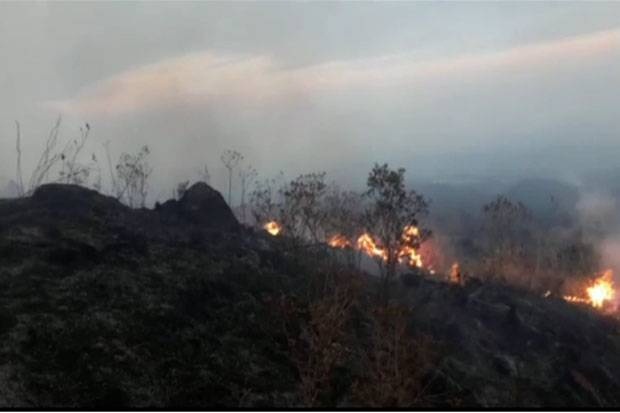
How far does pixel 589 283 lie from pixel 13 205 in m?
102

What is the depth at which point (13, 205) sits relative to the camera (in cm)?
6144

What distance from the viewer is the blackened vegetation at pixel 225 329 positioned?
3272 cm

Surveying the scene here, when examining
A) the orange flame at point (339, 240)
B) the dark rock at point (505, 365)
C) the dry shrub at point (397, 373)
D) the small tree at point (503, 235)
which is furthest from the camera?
the small tree at point (503, 235)

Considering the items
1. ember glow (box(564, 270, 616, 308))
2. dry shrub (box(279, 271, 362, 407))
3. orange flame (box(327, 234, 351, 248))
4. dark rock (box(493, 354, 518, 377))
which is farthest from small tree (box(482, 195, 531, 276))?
dry shrub (box(279, 271, 362, 407))

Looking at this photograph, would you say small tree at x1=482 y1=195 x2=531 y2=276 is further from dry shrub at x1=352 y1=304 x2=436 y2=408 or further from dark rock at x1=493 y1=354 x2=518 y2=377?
dry shrub at x1=352 y1=304 x2=436 y2=408

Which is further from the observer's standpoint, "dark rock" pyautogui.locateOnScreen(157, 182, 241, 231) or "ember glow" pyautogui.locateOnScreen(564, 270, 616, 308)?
"ember glow" pyautogui.locateOnScreen(564, 270, 616, 308)

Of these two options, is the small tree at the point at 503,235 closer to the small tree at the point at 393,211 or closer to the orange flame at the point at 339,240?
the orange flame at the point at 339,240

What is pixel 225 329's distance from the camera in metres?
44.9

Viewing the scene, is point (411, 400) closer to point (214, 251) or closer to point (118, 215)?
point (214, 251)

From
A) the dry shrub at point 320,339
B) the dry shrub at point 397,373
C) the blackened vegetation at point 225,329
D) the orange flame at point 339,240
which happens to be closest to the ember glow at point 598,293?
the blackened vegetation at point 225,329

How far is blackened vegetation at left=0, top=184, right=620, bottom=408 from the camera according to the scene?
32719 millimetres

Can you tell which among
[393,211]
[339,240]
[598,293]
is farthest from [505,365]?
[598,293]

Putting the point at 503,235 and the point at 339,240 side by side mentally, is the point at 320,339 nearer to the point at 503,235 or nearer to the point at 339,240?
the point at 339,240

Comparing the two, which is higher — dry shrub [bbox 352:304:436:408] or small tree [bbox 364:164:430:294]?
small tree [bbox 364:164:430:294]
